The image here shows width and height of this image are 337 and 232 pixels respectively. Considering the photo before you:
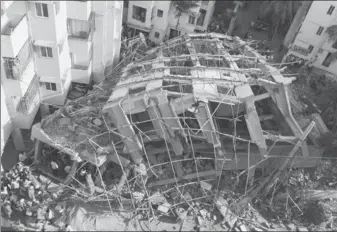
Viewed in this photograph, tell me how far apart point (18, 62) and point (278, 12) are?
25373mm

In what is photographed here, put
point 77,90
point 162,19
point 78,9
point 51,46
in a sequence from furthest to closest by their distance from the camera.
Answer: point 162,19, point 77,90, point 78,9, point 51,46

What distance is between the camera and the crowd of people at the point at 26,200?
18.4 meters

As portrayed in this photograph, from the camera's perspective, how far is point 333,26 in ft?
92.8

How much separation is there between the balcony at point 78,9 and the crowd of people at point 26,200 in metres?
8.81

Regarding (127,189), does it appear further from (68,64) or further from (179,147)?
(68,64)

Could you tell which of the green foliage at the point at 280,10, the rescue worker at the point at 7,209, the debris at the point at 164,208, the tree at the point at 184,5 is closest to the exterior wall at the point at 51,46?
the rescue worker at the point at 7,209

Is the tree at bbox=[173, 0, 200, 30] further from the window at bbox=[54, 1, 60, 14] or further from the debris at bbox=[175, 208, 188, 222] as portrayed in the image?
the debris at bbox=[175, 208, 188, 222]

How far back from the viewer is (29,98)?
749 inches

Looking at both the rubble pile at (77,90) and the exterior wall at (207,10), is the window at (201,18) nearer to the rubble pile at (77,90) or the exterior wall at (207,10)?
the exterior wall at (207,10)

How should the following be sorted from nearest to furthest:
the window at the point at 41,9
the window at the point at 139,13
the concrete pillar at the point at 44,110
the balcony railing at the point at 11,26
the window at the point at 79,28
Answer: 1. the balcony railing at the point at 11,26
2. the window at the point at 41,9
3. the window at the point at 79,28
4. the concrete pillar at the point at 44,110
5. the window at the point at 139,13

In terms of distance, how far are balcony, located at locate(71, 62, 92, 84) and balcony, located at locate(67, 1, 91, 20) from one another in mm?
3932

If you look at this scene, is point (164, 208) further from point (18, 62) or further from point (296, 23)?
point (296, 23)

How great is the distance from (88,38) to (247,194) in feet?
42.7

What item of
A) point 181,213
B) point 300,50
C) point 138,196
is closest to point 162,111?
point 138,196
